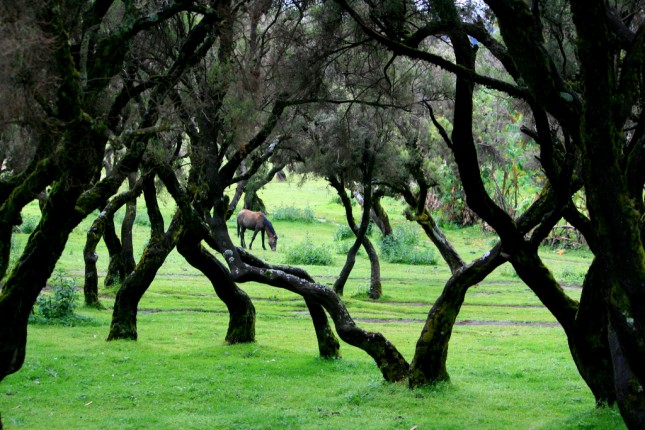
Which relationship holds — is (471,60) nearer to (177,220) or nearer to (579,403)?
(579,403)

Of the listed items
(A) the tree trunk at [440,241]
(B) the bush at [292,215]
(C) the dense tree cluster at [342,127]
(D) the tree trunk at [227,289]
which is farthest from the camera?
(B) the bush at [292,215]

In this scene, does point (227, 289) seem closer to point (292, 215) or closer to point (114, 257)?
point (114, 257)

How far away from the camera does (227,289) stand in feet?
50.5

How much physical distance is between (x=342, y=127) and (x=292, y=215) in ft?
103

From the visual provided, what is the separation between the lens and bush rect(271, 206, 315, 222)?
5050 cm

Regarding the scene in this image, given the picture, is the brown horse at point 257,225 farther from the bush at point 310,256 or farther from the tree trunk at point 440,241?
the tree trunk at point 440,241

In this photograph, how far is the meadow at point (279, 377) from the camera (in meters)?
10.1

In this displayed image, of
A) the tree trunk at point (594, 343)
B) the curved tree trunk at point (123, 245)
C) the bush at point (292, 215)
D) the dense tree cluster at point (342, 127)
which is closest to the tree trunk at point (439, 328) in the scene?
the dense tree cluster at point (342, 127)

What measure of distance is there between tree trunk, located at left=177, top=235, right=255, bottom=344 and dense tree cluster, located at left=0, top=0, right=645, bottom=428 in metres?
0.03

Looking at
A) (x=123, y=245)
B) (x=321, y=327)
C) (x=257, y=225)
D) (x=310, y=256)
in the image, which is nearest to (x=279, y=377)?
(x=321, y=327)

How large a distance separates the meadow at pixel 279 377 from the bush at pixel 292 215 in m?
26.3

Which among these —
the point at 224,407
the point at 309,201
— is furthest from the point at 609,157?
the point at 309,201

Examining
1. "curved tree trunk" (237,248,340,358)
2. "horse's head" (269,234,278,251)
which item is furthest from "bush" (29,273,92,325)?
"horse's head" (269,234,278,251)

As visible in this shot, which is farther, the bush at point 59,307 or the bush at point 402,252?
the bush at point 402,252
